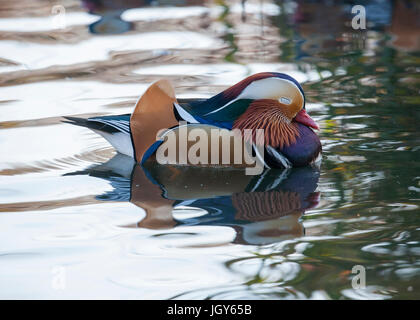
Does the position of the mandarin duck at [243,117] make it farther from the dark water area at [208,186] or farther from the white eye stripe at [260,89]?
the dark water area at [208,186]

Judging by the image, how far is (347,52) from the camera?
Result: 8.07m

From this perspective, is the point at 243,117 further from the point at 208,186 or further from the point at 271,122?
the point at 208,186

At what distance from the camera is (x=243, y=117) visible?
5180 millimetres

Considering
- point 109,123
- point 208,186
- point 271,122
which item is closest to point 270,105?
point 271,122

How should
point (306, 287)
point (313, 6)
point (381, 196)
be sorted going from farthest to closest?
point (313, 6)
point (381, 196)
point (306, 287)

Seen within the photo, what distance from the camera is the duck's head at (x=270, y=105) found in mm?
5109

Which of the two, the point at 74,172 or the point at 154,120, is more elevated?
the point at 154,120

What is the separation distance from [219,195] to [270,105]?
85 cm

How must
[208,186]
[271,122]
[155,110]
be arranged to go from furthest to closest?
[271,122] → [155,110] → [208,186]

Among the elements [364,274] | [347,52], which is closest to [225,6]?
[347,52]

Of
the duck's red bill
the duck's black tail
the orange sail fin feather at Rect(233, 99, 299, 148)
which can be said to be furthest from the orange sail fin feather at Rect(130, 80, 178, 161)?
the duck's red bill

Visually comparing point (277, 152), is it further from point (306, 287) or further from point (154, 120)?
point (306, 287)

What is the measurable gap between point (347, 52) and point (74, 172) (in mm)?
3863

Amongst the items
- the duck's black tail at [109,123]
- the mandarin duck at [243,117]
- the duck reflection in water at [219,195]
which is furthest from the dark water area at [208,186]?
the duck's black tail at [109,123]
